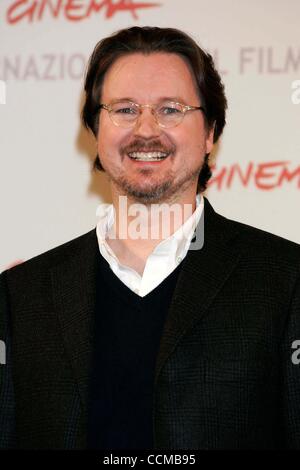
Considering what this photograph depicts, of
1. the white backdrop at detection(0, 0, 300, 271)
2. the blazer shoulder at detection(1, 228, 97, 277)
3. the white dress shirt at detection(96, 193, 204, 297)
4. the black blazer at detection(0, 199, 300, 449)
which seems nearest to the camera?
the black blazer at detection(0, 199, 300, 449)

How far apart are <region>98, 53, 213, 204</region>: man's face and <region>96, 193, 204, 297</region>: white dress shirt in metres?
0.07

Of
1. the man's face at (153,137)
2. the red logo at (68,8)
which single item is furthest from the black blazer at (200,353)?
the red logo at (68,8)

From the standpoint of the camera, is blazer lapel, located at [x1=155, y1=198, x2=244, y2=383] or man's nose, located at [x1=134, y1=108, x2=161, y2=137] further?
man's nose, located at [x1=134, y1=108, x2=161, y2=137]

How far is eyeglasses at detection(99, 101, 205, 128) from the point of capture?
1.66 m

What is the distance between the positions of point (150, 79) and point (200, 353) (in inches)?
22.1

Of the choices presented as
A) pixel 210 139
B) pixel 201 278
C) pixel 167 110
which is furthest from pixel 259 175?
pixel 201 278

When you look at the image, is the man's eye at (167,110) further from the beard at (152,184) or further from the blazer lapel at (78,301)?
the blazer lapel at (78,301)

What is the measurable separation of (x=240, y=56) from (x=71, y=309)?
81cm

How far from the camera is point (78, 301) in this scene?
A: 1596 millimetres

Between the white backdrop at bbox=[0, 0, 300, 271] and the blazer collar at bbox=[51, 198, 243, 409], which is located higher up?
the white backdrop at bbox=[0, 0, 300, 271]

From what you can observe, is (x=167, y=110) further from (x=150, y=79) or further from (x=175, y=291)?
(x=175, y=291)

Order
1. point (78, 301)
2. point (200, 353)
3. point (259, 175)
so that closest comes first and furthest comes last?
1. point (200, 353)
2. point (78, 301)
3. point (259, 175)

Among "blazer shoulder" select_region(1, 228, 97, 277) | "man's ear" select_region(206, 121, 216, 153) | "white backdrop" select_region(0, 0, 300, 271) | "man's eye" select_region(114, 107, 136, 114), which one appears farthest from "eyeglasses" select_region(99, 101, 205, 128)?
"white backdrop" select_region(0, 0, 300, 271)

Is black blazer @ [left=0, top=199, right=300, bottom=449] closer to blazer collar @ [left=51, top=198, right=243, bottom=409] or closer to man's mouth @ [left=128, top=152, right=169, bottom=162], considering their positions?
blazer collar @ [left=51, top=198, right=243, bottom=409]
